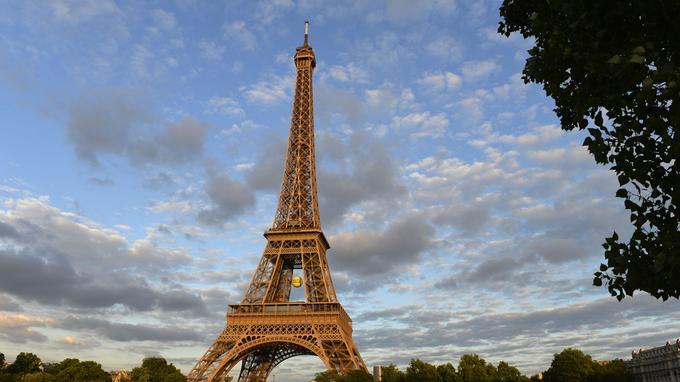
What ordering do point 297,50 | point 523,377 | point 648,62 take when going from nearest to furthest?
point 648,62, point 523,377, point 297,50

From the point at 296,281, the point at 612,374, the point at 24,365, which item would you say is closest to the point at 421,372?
the point at 296,281

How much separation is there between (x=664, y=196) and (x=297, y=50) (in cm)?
7754

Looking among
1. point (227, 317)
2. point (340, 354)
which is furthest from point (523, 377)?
point (227, 317)

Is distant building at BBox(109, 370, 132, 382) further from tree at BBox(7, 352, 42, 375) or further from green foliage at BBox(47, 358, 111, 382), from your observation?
tree at BBox(7, 352, 42, 375)

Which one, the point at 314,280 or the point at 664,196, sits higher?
the point at 314,280

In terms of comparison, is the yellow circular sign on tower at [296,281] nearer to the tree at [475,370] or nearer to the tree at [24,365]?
the tree at [475,370]

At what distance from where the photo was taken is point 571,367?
7019 centimetres

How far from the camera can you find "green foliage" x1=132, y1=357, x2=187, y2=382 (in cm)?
8112

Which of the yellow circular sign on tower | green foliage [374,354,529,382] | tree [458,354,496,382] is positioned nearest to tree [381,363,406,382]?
green foliage [374,354,529,382]

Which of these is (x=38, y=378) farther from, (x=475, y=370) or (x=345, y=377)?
(x=475, y=370)

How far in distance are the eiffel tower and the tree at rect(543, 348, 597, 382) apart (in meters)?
29.9

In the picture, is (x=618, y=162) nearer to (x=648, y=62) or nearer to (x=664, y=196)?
(x=664, y=196)

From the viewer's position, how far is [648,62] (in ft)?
26.4

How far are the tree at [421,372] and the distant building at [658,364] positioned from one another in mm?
27979
